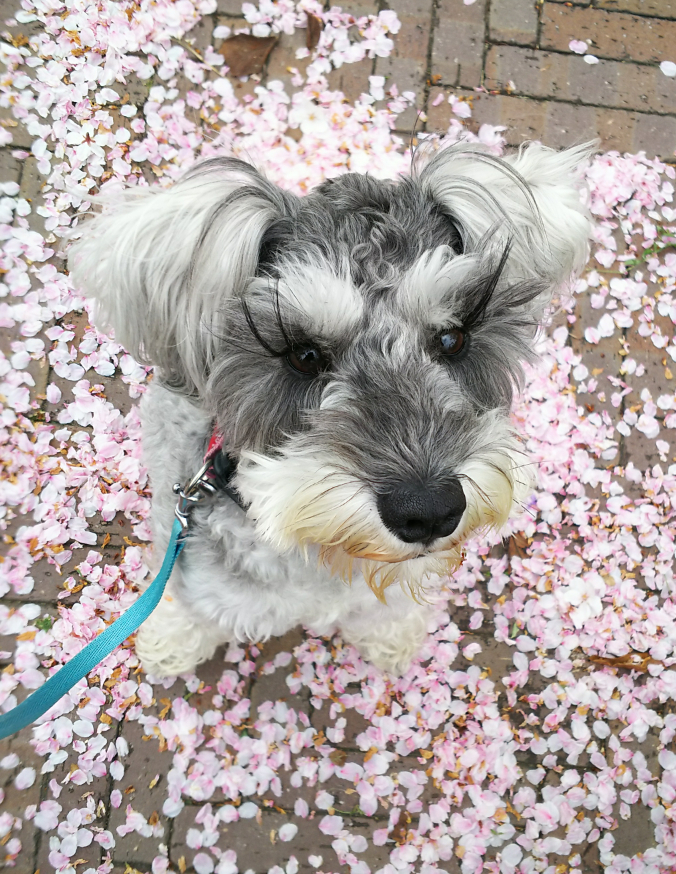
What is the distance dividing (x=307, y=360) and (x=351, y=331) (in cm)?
17

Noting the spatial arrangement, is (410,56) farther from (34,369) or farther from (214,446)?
(214,446)

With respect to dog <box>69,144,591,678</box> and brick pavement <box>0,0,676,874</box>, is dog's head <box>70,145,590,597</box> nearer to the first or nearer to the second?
dog <box>69,144,591,678</box>

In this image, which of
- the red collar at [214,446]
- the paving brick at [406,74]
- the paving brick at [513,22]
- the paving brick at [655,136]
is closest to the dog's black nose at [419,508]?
the red collar at [214,446]

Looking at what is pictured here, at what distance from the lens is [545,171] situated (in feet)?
7.57

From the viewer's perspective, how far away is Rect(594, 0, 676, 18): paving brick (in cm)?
454

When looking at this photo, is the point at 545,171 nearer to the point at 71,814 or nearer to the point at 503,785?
the point at 503,785

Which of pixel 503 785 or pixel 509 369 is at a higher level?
pixel 509 369

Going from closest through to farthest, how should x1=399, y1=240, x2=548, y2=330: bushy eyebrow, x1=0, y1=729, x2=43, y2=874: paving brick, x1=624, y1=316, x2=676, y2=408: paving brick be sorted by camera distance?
x1=399, y1=240, x2=548, y2=330: bushy eyebrow < x1=0, y1=729, x2=43, y2=874: paving brick < x1=624, y1=316, x2=676, y2=408: paving brick

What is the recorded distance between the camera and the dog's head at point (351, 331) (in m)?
1.76

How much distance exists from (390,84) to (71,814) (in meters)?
4.84

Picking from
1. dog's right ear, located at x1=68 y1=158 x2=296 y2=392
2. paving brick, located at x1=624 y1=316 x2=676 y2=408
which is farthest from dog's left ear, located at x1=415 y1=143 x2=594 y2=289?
paving brick, located at x1=624 y1=316 x2=676 y2=408

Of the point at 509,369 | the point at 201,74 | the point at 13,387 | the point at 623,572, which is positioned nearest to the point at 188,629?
the point at 13,387

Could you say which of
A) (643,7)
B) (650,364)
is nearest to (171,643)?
(650,364)

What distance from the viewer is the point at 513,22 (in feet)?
14.6
